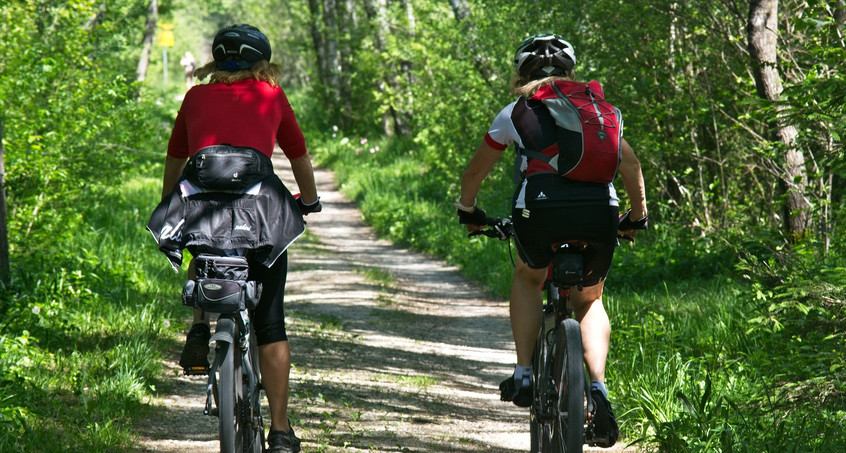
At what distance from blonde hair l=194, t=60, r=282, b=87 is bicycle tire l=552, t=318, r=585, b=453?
1.58 meters

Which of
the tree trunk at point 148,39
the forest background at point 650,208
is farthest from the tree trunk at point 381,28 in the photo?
the tree trunk at point 148,39

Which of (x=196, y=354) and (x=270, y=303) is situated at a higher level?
(x=270, y=303)

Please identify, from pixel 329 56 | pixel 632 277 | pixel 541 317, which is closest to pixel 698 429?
pixel 541 317

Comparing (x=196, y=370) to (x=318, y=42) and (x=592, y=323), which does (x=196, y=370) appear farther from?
(x=318, y=42)

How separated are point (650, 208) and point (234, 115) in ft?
26.1

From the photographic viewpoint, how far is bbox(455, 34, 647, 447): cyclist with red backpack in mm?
3535

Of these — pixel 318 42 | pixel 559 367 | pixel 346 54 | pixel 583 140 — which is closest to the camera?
pixel 583 140

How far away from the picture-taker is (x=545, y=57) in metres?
3.82

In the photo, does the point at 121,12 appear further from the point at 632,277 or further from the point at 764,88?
the point at 764,88

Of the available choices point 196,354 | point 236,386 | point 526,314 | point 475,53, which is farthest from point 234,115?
point 475,53

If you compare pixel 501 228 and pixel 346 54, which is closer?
pixel 501 228

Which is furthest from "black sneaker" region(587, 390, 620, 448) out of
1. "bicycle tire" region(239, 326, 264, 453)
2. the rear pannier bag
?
the rear pannier bag

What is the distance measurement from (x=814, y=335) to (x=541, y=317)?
1.62m

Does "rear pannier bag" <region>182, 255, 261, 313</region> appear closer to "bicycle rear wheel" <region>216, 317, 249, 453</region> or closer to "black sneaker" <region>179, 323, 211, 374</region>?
"bicycle rear wheel" <region>216, 317, 249, 453</region>
